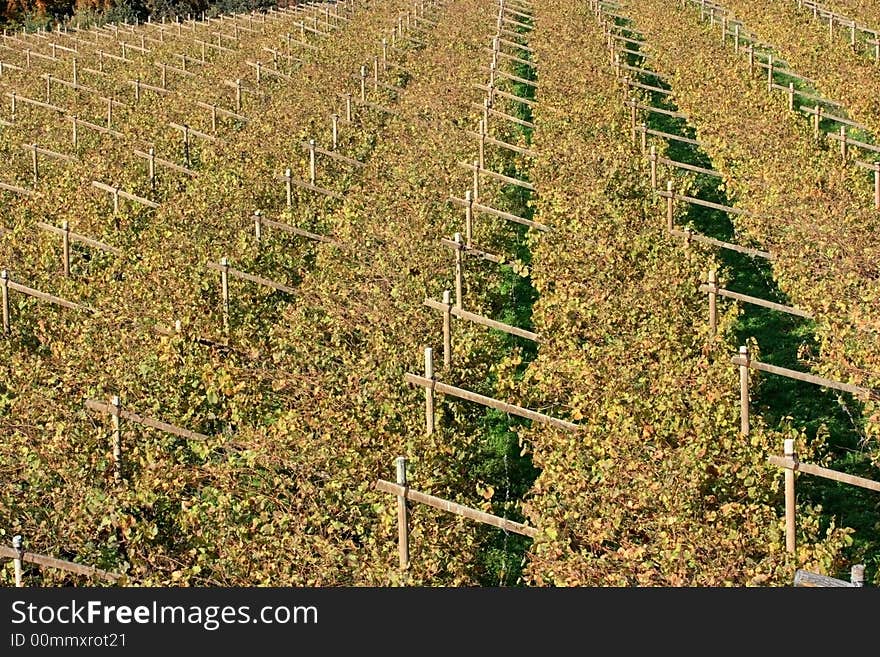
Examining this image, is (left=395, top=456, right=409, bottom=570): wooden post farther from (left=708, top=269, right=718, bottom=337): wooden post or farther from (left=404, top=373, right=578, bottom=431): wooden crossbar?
(left=708, top=269, right=718, bottom=337): wooden post

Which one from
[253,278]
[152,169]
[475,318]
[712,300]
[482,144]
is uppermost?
[482,144]

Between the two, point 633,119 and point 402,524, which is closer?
point 402,524

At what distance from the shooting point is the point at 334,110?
34.0 meters

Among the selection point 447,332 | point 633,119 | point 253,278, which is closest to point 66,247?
point 253,278

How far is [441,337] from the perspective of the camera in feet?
59.3

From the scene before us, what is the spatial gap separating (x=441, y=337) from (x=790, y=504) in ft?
22.0

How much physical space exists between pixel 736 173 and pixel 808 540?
16.6 metres

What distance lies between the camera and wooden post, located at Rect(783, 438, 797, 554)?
1216cm

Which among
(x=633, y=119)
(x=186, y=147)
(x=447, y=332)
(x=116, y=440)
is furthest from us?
(x=633, y=119)

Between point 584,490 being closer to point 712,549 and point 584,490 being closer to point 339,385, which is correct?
point 712,549

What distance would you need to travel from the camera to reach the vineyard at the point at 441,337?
12.7 metres

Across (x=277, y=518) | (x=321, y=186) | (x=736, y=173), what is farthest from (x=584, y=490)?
(x=736, y=173)

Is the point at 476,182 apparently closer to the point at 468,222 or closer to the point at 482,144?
the point at 468,222

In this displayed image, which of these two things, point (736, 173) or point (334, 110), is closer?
point (736, 173)
